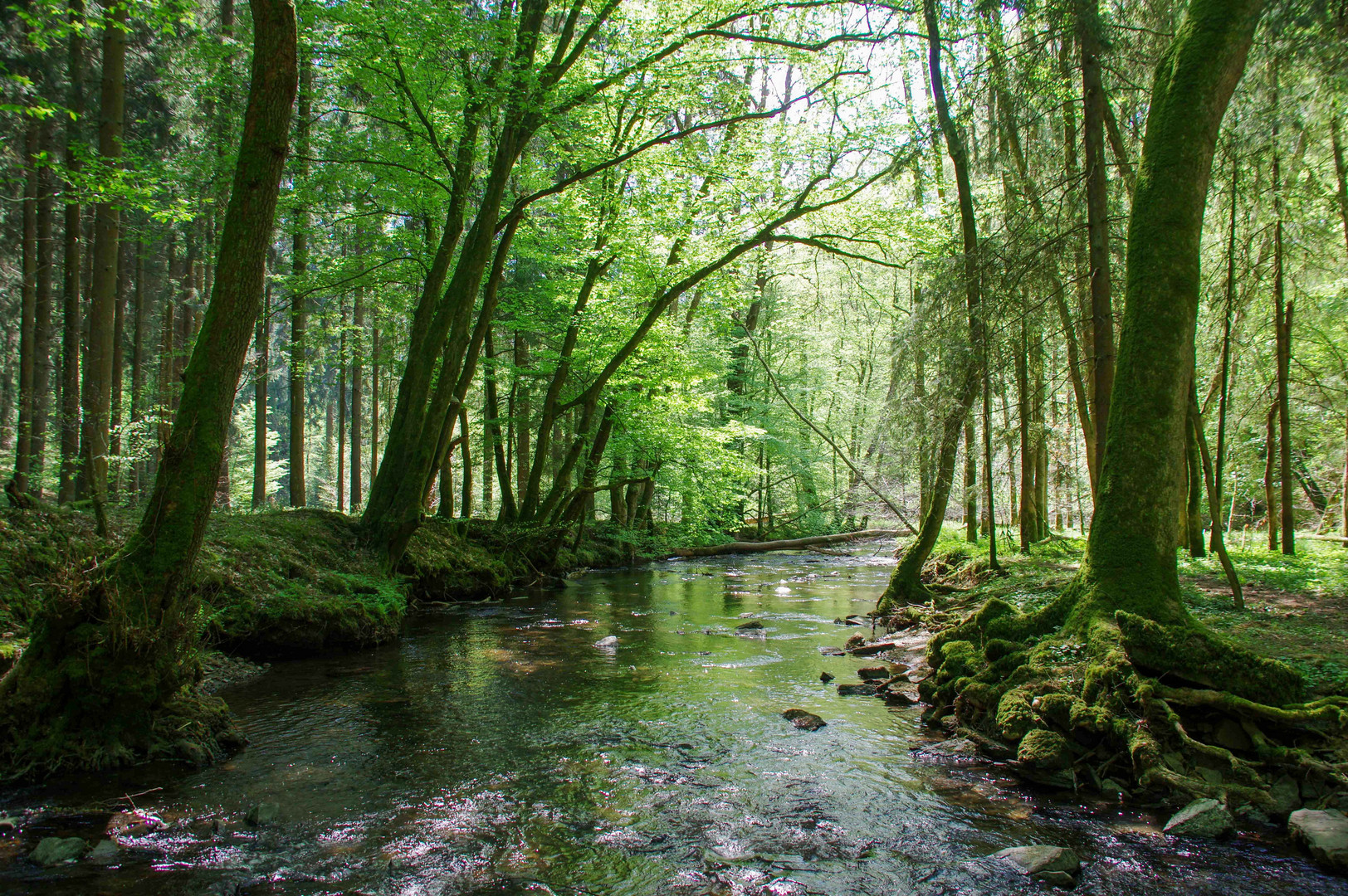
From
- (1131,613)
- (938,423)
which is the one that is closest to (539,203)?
(938,423)

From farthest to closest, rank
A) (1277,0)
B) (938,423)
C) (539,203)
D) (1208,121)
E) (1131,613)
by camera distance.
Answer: (539,203) → (938,423) → (1277,0) → (1208,121) → (1131,613)

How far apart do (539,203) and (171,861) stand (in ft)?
50.0

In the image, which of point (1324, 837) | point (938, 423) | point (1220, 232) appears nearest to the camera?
point (1324, 837)

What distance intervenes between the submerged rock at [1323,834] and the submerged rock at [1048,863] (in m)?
1.18

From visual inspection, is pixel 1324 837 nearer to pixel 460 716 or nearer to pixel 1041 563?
pixel 460 716

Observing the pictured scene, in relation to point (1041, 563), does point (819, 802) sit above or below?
Result: below

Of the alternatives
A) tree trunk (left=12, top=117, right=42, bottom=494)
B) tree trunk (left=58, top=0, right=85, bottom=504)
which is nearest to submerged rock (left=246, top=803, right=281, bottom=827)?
tree trunk (left=58, top=0, right=85, bottom=504)

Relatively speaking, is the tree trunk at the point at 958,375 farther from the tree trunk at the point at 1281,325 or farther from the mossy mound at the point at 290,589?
the mossy mound at the point at 290,589

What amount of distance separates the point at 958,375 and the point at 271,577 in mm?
10239

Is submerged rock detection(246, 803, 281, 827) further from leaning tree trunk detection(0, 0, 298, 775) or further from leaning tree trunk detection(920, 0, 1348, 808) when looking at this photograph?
leaning tree trunk detection(920, 0, 1348, 808)

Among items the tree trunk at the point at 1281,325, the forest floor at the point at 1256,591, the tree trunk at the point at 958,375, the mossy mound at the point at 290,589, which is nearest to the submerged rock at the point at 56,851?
the mossy mound at the point at 290,589

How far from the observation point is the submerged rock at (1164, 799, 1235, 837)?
3.95 metres

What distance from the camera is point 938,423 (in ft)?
36.5

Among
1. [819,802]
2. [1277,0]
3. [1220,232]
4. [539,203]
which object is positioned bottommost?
[819,802]
